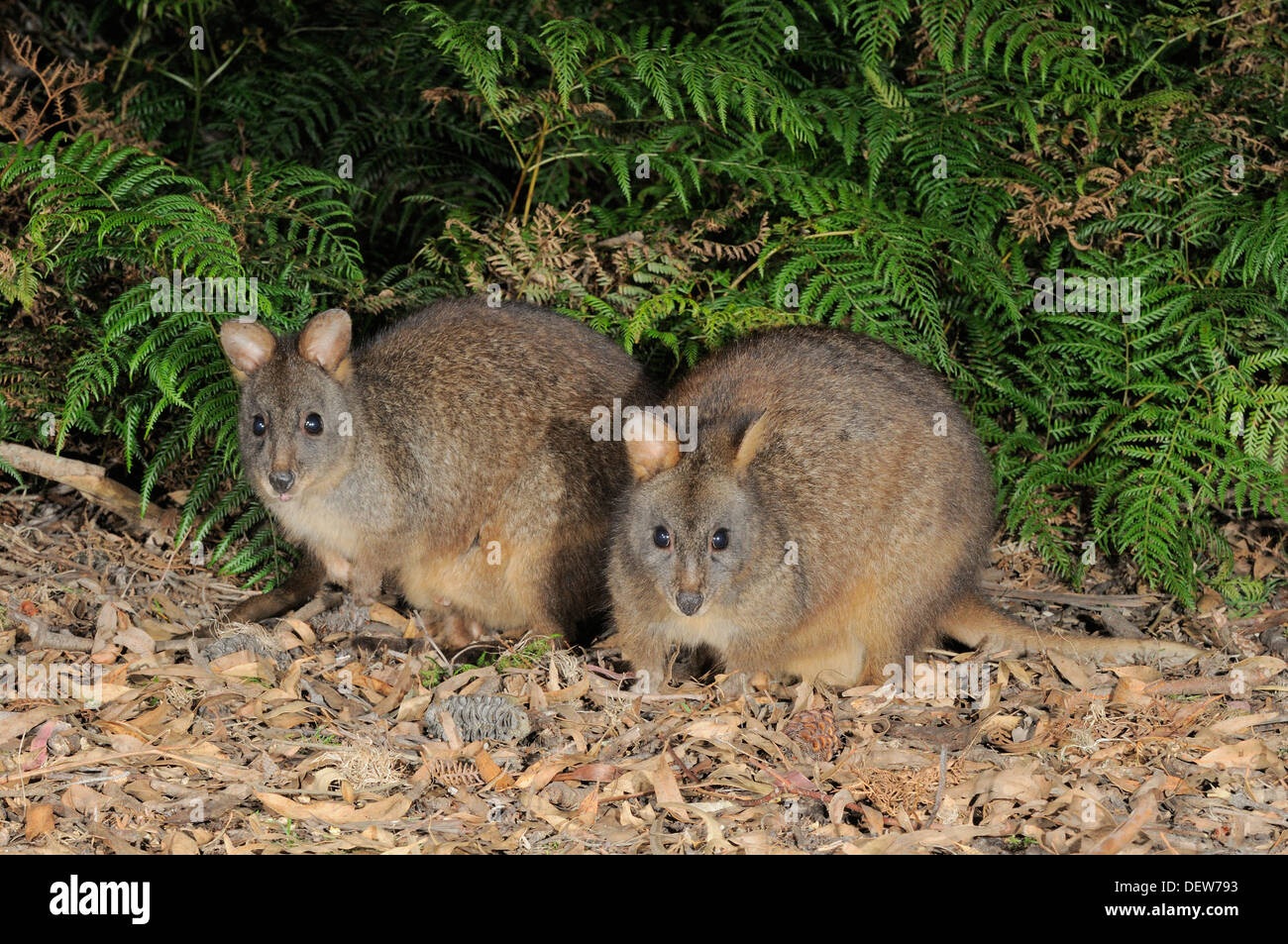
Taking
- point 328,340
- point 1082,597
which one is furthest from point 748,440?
point 1082,597

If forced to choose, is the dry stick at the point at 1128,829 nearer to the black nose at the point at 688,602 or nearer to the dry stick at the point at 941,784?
the dry stick at the point at 941,784

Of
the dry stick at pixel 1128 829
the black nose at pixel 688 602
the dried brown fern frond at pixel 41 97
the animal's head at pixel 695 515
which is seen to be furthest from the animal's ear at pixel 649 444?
the dried brown fern frond at pixel 41 97

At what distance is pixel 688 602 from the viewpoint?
4.78 meters

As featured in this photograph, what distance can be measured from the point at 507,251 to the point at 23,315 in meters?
2.25

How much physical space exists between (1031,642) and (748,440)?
1568 millimetres

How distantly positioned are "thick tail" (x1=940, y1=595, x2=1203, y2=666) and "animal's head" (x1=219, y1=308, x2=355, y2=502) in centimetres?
265

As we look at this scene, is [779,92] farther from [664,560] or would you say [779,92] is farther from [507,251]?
[664,560]

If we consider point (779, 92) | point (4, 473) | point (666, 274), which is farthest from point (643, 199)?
point (4, 473)

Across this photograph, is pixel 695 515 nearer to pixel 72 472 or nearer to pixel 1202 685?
pixel 1202 685

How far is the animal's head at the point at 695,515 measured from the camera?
15.9ft

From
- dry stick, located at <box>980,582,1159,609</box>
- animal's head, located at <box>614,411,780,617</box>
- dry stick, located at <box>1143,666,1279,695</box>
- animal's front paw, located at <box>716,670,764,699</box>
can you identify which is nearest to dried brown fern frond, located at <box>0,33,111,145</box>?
animal's head, located at <box>614,411,780,617</box>

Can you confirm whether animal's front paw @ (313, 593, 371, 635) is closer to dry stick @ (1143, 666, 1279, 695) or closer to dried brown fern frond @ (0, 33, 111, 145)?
dried brown fern frond @ (0, 33, 111, 145)

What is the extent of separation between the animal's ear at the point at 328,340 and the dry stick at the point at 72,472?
3.79ft

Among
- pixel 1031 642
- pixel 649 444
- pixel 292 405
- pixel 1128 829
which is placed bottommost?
pixel 1128 829
